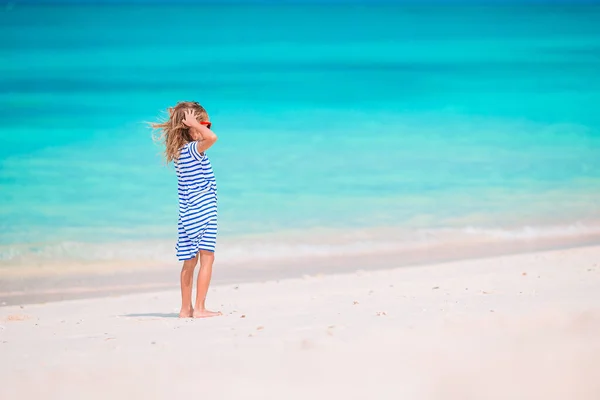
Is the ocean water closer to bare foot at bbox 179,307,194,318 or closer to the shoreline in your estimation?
the shoreline

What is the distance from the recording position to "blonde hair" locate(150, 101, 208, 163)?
5.03 metres

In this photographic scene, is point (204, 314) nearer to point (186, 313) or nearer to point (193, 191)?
point (186, 313)

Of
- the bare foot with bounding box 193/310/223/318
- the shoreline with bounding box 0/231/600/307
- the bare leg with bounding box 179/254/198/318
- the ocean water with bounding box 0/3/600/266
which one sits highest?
the ocean water with bounding box 0/3/600/266

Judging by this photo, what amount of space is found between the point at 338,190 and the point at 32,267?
3336 millimetres

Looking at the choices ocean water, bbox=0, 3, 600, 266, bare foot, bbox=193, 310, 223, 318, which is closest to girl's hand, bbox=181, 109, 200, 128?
bare foot, bbox=193, 310, 223, 318

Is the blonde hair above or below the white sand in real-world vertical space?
above

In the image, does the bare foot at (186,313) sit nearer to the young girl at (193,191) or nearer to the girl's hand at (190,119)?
the young girl at (193,191)

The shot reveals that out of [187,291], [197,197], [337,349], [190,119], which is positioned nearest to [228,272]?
[187,291]

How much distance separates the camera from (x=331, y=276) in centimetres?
652

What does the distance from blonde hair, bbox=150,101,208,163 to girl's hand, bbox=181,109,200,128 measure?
27mm

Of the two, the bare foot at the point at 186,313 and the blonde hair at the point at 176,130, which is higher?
the blonde hair at the point at 176,130

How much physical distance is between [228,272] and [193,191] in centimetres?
203

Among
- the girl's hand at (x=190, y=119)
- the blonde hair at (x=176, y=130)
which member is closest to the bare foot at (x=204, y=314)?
the blonde hair at (x=176, y=130)

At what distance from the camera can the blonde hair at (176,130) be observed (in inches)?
198
